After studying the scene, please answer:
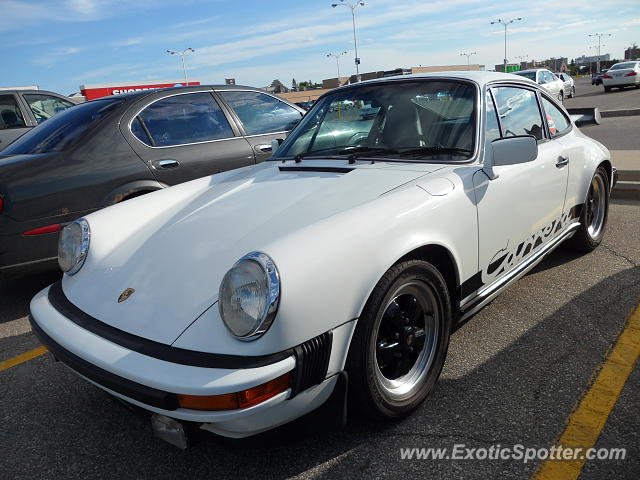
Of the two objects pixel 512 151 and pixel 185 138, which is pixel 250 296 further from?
pixel 185 138

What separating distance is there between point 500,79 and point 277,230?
193 centimetres

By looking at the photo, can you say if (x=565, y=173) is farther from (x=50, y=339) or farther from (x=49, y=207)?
(x=49, y=207)

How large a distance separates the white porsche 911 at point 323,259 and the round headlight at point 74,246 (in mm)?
11

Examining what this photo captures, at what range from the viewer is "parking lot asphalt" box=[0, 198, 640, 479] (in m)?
1.95

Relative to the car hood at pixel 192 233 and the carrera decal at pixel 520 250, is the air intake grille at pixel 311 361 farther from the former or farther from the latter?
the carrera decal at pixel 520 250


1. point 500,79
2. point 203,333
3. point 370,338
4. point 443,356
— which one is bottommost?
point 443,356

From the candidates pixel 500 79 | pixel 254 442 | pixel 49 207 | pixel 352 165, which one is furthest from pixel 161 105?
pixel 254 442

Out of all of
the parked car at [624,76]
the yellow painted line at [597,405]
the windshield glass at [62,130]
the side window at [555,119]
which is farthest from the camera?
the parked car at [624,76]

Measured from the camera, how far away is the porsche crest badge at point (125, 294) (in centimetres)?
209

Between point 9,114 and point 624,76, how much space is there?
2770 cm

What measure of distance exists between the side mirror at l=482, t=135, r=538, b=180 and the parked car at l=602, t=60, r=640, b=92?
28.0 meters

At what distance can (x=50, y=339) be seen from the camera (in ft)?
6.89

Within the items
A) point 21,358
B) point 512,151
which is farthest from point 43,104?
point 512,151

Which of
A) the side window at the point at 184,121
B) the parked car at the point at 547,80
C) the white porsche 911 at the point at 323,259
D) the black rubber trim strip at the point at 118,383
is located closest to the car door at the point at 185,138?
the side window at the point at 184,121
